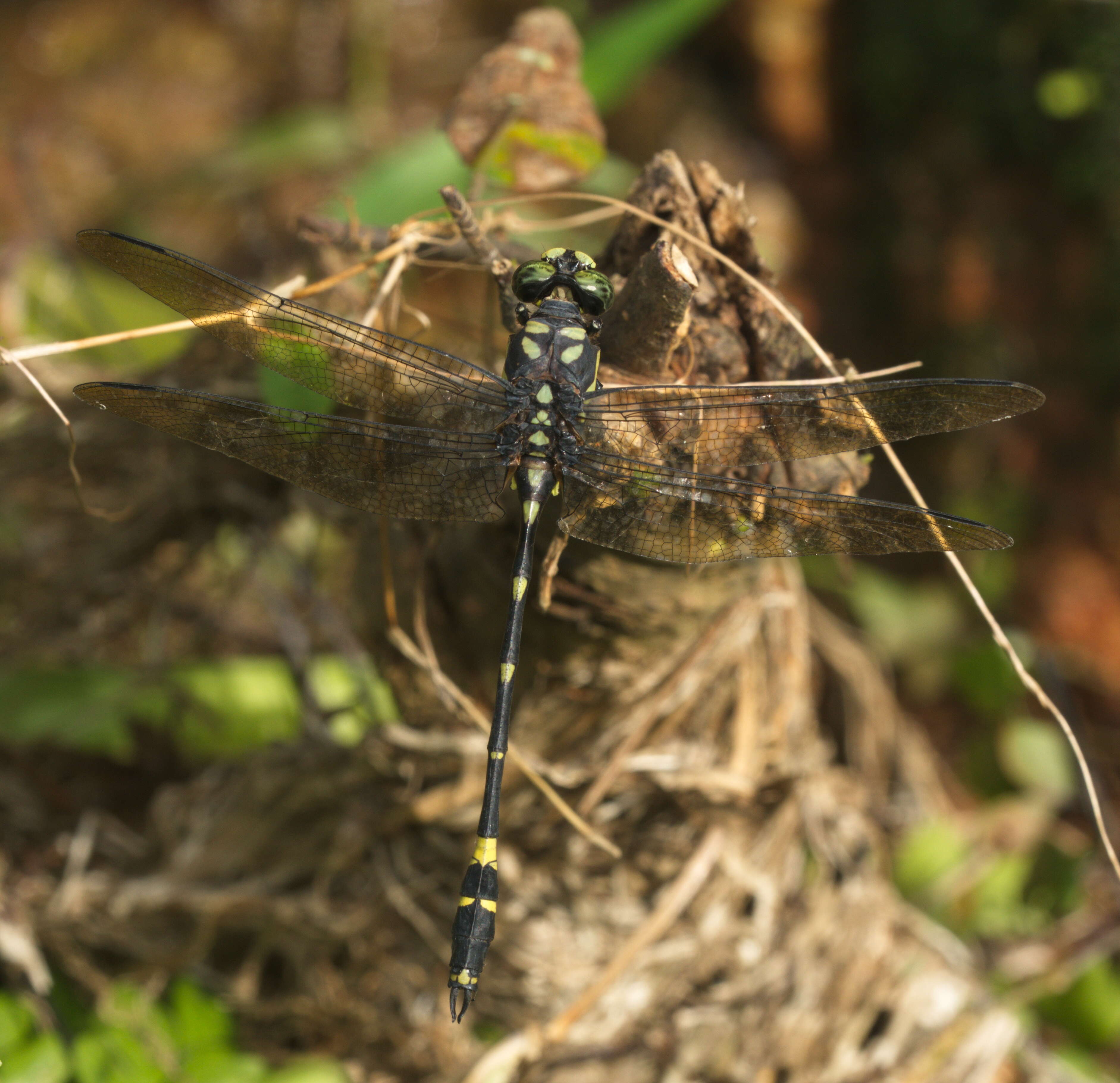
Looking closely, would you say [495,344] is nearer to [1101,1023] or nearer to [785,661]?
[785,661]

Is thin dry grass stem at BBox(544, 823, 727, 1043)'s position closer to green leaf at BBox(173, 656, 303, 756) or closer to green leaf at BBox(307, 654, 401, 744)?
green leaf at BBox(307, 654, 401, 744)

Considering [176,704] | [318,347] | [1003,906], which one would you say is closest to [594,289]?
[318,347]

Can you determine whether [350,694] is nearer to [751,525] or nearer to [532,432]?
[532,432]

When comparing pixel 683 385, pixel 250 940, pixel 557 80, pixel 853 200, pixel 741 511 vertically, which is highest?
pixel 853 200

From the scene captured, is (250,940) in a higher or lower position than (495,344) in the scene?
lower

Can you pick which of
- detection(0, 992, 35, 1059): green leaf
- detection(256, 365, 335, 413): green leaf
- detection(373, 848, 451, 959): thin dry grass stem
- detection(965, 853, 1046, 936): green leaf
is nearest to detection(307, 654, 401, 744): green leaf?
detection(373, 848, 451, 959): thin dry grass stem

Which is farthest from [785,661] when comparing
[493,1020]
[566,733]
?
[493,1020]
